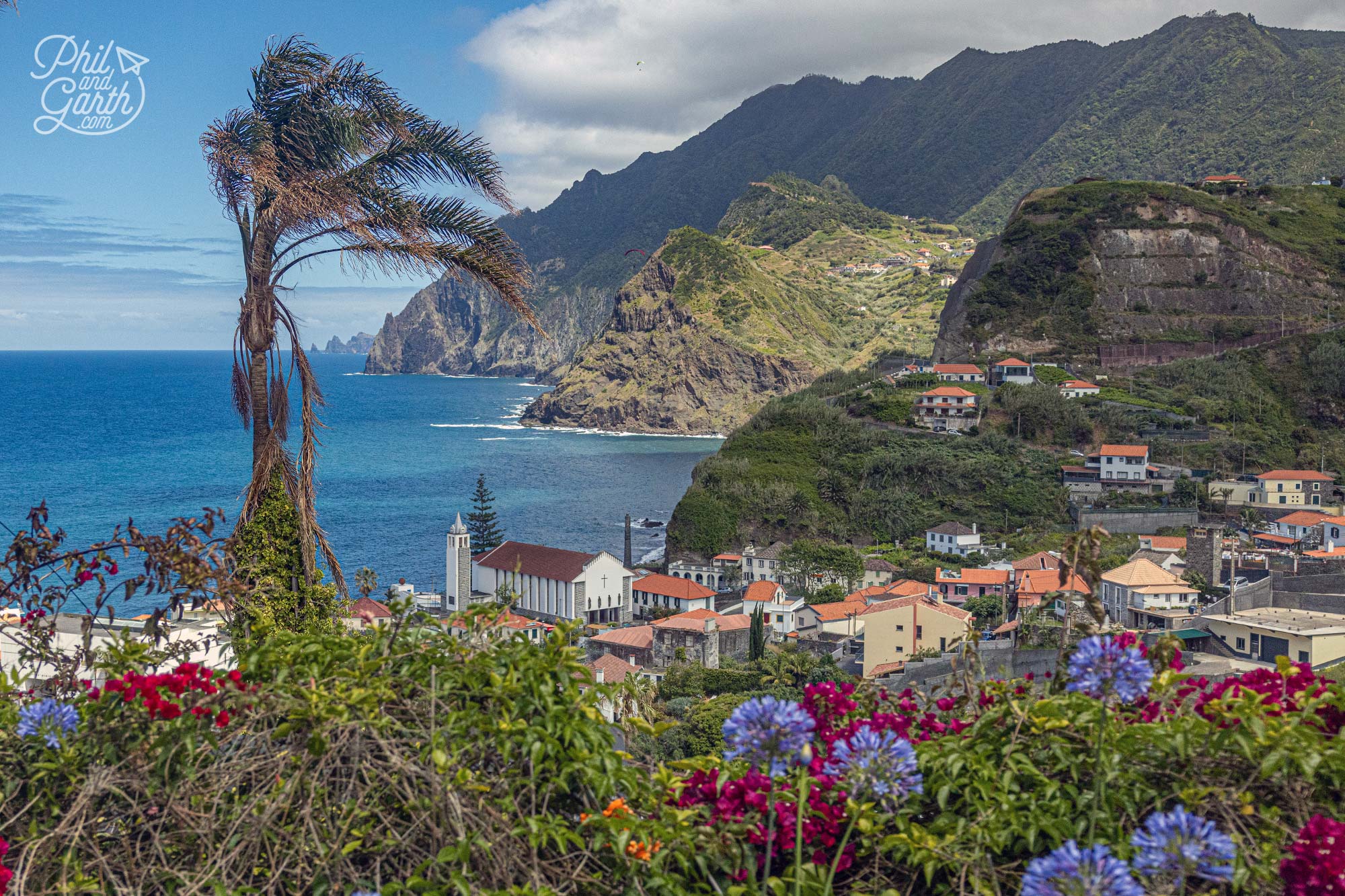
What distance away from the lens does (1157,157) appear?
130625 millimetres

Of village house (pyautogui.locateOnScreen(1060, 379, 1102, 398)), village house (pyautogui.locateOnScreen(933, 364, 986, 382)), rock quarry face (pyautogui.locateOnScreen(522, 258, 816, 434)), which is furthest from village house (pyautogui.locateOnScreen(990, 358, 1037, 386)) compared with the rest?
rock quarry face (pyautogui.locateOnScreen(522, 258, 816, 434))

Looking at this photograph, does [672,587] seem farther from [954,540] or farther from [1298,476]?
[1298,476]

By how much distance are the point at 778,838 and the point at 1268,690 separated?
3.73 ft

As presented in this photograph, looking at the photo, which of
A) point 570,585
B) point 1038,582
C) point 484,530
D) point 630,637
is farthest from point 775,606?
point 484,530

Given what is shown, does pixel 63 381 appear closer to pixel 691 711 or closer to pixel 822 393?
pixel 822 393

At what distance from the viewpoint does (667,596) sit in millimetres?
36219

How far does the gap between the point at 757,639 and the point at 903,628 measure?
409 centimetres

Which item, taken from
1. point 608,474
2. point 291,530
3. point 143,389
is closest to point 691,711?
point 291,530

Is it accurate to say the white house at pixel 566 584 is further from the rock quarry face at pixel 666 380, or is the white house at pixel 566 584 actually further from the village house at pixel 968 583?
the rock quarry face at pixel 666 380

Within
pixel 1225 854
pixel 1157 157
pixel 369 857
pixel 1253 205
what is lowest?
pixel 369 857

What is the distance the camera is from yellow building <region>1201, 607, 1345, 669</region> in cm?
1677

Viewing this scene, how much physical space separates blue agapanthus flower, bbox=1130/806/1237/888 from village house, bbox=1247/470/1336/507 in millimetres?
45801

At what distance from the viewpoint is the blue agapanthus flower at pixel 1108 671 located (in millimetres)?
1869

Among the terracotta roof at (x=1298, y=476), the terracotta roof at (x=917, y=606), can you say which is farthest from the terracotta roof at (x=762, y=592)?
→ the terracotta roof at (x=1298, y=476)
